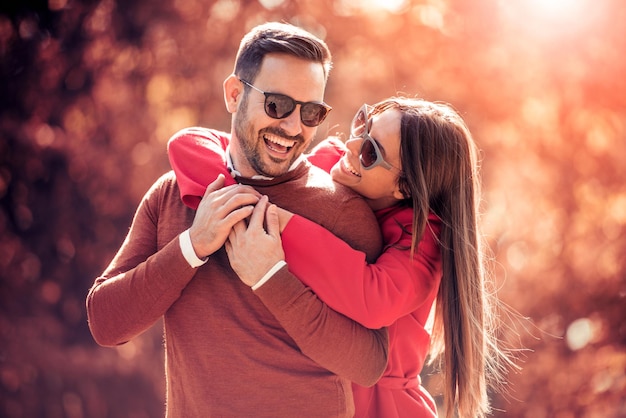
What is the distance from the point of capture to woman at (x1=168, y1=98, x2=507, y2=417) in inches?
89.3

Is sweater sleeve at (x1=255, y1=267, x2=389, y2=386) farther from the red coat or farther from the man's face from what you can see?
the man's face

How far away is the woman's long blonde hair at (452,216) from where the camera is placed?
2.46 meters

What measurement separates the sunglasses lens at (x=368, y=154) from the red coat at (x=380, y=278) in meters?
0.20

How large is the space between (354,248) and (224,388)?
595 mm

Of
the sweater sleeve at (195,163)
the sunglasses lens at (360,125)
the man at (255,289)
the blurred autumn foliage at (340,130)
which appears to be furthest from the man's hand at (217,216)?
the blurred autumn foliage at (340,130)

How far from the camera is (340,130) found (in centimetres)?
421

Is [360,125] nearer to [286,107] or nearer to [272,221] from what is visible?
[286,107]

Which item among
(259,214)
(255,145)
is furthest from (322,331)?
(255,145)

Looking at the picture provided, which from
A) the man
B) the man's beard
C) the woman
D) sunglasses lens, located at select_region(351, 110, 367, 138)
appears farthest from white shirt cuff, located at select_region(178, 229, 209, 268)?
sunglasses lens, located at select_region(351, 110, 367, 138)

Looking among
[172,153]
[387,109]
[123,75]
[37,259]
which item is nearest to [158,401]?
[37,259]

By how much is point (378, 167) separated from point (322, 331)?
58 centimetres

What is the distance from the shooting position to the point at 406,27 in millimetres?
4012

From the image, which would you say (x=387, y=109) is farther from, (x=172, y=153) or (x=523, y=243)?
(x=523, y=243)

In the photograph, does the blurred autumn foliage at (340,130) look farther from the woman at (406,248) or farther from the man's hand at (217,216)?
the man's hand at (217,216)
